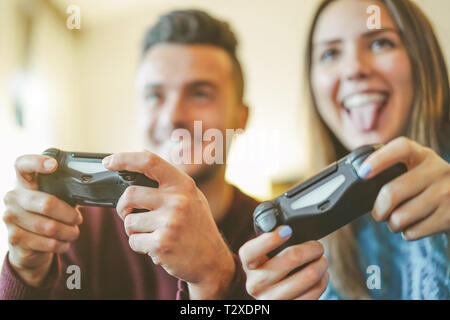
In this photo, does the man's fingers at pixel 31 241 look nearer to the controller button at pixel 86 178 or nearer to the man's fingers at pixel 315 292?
the controller button at pixel 86 178

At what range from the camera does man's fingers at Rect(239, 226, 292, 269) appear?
566 millimetres

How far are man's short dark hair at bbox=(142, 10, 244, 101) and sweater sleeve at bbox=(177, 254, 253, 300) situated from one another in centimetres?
25

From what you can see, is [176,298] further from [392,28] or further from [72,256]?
[392,28]

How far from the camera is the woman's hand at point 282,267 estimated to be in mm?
570

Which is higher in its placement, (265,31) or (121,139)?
(265,31)

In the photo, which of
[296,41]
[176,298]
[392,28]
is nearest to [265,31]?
[296,41]

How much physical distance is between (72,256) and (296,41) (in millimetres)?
482

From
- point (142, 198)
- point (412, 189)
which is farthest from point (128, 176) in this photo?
point (412, 189)

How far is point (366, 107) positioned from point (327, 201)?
22 cm

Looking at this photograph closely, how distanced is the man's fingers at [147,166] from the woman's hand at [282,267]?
127 millimetres

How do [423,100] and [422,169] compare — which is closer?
[422,169]

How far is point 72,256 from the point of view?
0.71m

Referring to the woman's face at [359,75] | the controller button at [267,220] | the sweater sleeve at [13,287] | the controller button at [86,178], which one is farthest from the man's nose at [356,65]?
the sweater sleeve at [13,287]
